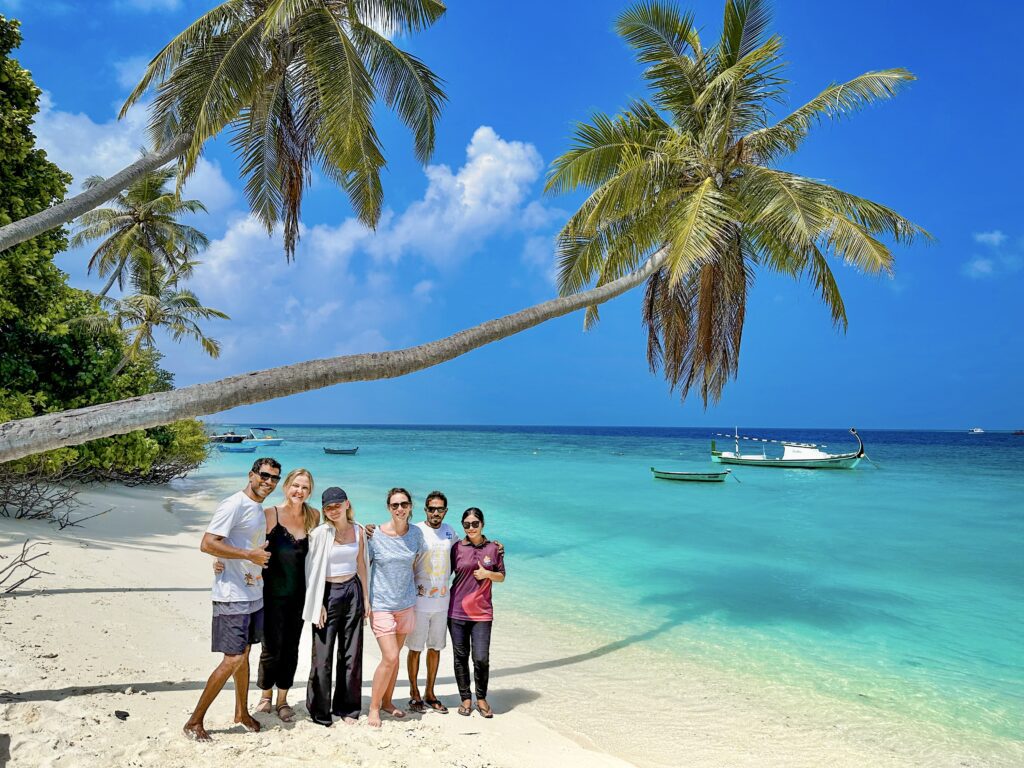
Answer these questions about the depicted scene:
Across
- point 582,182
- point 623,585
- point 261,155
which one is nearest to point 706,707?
point 623,585

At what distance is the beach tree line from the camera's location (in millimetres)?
7508

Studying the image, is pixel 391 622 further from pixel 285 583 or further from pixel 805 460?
pixel 805 460

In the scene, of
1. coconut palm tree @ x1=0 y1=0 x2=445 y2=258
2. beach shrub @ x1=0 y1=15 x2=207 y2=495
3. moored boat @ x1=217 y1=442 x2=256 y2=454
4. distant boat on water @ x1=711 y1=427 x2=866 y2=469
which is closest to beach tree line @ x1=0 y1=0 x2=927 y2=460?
coconut palm tree @ x1=0 y1=0 x2=445 y2=258

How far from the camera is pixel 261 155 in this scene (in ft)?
31.7

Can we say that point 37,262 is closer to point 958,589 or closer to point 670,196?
point 670,196

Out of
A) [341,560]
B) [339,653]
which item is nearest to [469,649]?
[339,653]

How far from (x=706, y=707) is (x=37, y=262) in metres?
12.3

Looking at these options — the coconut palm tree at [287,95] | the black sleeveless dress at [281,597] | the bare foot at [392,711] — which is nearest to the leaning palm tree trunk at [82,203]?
the coconut palm tree at [287,95]

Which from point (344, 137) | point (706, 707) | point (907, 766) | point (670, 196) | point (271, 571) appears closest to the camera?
point (271, 571)

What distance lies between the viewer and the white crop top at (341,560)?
164 inches

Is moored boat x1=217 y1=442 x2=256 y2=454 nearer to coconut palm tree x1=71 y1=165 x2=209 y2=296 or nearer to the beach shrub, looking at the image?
coconut palm tree x1=71 y1=165 x2=209 y2=296

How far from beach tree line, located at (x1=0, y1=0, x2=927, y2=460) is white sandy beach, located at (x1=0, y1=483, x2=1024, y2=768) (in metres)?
3.89

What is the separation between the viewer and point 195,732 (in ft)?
12.3

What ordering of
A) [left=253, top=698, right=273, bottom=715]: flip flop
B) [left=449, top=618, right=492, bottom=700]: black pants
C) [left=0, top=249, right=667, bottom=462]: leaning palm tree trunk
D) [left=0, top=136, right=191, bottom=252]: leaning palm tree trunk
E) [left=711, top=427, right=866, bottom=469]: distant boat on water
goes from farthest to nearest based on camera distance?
[left=711, top=427, right=866, bottom=469]: distant boat on water, [left=0, top=136, right=191, bottom=252]: leaning palm tree trunk, [left=449, top=618, right=492, bottom=700]: black pants, [left=253, top=698, right=273, bottom=715]: flip flop, [left=0, top=249, right=667, bottom=462]: leaning palm tree trunk
